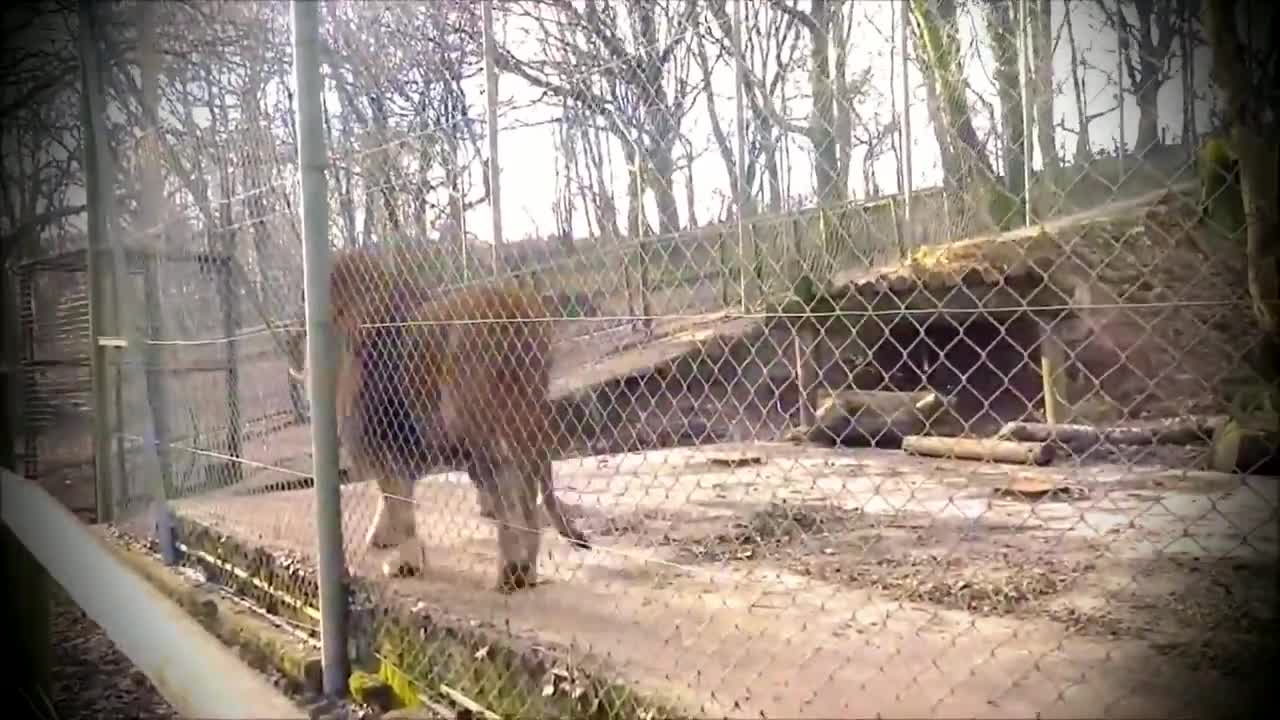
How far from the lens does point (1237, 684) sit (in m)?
2.78

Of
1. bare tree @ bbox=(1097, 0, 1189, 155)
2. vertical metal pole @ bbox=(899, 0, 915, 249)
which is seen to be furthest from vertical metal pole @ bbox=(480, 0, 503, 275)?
bare tree @ bbox=(1097, 0, 1189, 155)

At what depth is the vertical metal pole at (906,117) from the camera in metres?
2.63

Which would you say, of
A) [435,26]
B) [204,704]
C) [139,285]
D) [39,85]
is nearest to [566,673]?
[204,704]

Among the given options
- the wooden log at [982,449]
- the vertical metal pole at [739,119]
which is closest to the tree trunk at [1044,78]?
the vertical metal pole at [739,119]

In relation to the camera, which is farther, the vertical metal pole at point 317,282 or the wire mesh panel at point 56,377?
the wire mesh panel at point 56,377

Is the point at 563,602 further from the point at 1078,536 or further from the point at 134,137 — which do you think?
the point at 134,137

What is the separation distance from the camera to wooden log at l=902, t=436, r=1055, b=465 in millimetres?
6582

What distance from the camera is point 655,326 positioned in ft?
16.9

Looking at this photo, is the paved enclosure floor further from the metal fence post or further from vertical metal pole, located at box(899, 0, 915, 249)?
vertical metal pole, located at box(899, 0, 915, 249)

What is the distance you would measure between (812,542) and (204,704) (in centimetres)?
349

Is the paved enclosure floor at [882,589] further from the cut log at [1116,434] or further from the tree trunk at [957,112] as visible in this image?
the tree trunk at [957,112]

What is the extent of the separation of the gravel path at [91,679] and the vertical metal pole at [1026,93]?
117 inches

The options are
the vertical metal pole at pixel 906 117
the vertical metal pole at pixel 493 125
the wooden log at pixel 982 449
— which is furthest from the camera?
the wooden log at pixel 982 449

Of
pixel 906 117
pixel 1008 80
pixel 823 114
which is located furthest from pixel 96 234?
pixel 1008 80
